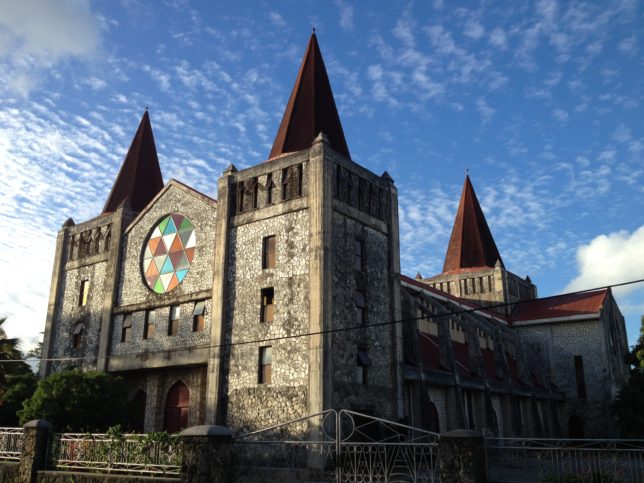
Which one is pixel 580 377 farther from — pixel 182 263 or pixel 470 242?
pixel 182 263

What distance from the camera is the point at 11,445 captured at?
1789 centimetres

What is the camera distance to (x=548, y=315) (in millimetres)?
42938

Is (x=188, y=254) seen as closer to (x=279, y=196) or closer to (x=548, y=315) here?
(x=279, y=196)

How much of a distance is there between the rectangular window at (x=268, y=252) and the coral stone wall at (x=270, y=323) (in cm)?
15

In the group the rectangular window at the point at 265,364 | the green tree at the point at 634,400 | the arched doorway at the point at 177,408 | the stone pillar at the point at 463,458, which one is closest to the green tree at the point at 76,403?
the arched doorway at the point at 177,408

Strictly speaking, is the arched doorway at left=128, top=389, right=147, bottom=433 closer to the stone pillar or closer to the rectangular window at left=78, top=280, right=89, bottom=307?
the rectangular window at left=78, top=280, right=89, bottom=307

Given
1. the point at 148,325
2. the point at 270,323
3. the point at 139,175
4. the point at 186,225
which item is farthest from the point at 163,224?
the point at 270,323

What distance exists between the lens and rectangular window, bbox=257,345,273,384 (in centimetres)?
2230


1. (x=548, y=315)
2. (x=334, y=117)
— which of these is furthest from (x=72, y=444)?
(x=548, y=315)

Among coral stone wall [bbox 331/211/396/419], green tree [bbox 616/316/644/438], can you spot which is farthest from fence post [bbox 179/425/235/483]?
green tree [bbox 616/316/644/438]

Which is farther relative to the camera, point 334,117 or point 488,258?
point 488,258

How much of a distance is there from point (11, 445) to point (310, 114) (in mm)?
17542

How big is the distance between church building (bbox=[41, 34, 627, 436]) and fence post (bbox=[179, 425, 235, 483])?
7.69 metres

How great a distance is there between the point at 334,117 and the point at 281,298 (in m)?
10.3
